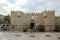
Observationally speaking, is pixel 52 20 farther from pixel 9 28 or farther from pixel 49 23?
pixel 9 28

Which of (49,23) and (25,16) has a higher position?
(25,16)

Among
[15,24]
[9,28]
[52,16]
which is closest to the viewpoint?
[9,28]

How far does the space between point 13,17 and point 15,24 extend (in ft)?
3.41

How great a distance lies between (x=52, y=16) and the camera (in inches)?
571

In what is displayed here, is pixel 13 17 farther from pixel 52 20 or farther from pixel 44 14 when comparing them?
pixel 52 20

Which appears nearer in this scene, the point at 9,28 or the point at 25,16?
the point at 9,28

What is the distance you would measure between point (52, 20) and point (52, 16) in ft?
1.69

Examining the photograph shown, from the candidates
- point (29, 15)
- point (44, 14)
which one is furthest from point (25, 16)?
point (44, 14)

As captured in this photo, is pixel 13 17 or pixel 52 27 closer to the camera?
pixel 52 27

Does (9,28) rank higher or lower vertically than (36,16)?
lower

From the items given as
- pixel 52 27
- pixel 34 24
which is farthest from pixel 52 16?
pixel 34 24

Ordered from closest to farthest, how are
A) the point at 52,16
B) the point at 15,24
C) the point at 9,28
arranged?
the point at 9,28 < the point at 52,16 < the point at 15,24

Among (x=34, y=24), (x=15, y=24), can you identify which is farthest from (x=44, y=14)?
(x=15, y=24)

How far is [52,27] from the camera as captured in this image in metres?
14.1
